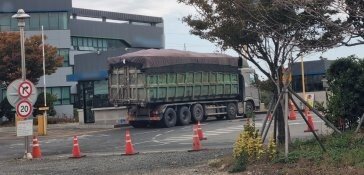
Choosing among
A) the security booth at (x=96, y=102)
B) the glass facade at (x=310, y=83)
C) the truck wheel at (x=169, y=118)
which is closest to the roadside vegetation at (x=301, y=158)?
the truck wheel at (x=169, y=118)

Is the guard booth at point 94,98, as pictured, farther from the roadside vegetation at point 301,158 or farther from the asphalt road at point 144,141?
the roadside vegetation at point 301,158

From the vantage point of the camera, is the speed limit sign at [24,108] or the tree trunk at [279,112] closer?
the tree trunk at [279,112]

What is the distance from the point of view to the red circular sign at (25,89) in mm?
20947

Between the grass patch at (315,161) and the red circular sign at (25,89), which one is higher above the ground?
the red circular sign at (25,89)

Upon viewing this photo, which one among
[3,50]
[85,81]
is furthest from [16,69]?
[85,81]

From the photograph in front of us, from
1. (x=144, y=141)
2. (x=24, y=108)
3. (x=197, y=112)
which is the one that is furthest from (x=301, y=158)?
(x=197, y=112)

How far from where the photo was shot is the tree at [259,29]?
1343cm

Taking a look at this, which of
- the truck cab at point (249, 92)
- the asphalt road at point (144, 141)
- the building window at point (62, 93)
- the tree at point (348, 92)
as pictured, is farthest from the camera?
the building window at point (62, 93)

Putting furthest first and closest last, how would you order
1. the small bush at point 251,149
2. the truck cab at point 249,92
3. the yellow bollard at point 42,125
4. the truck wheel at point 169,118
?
the truck cab at point 249,92 < the yellow bollard at point 42,125 < the truck wheel at point 169,118 < the small bush at point 251,149

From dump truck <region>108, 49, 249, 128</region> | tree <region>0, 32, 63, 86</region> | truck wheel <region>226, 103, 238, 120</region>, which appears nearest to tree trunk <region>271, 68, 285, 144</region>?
dump truck <region>108, 49, 249, 128</region>

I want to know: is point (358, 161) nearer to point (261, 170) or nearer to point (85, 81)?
point (261, 170)

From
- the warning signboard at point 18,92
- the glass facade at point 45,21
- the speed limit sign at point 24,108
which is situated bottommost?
the speed limit sign at point 24,108

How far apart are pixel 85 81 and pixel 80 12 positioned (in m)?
34.3

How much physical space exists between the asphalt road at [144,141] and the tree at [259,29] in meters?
5.86
